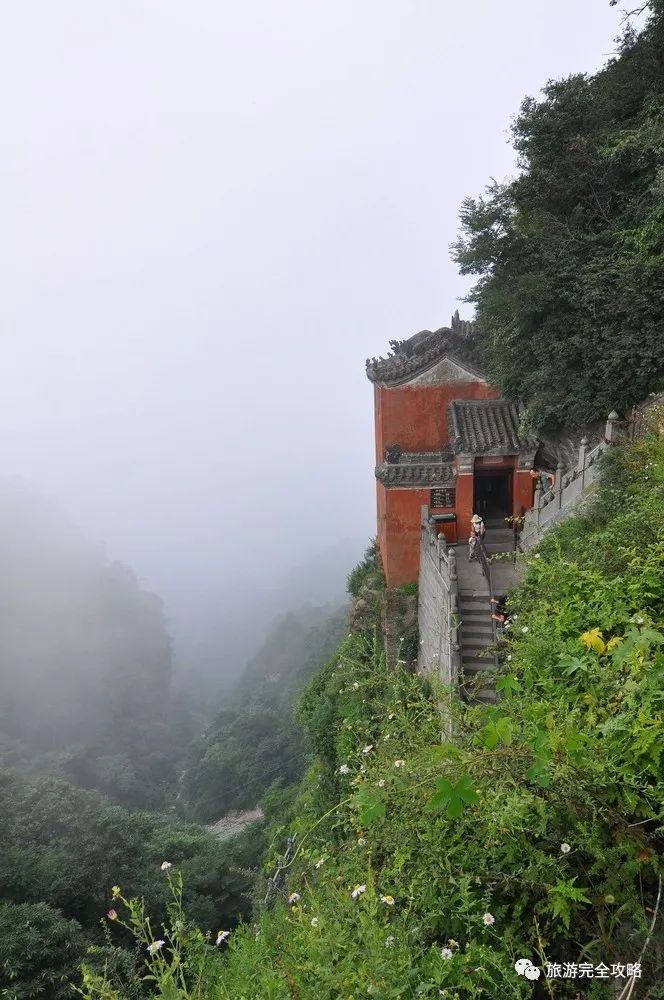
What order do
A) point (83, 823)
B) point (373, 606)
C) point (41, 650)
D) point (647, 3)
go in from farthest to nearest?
point (41, 650) < point (83, 823) < point (373, 606) < point (647, 3)

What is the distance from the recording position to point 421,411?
12070mm

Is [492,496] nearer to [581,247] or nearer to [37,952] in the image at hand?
[581,247]

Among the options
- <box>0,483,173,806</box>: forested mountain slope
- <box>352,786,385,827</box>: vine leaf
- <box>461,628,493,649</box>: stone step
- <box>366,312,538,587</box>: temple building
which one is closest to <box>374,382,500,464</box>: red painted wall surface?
<box>366,312,538,587</box>: temple building

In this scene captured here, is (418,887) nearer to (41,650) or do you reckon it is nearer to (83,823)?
(83,823)

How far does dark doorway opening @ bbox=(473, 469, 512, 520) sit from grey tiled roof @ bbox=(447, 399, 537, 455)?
145 centimetres

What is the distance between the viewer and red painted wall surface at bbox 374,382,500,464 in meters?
12.0

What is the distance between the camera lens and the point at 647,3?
704cm

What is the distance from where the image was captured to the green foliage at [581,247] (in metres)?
7.56

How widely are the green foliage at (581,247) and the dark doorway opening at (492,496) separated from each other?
10.7ft

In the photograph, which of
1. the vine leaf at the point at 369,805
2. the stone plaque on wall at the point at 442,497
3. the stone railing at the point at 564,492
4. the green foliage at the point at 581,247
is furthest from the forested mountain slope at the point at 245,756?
the vine leaf at the point at 369,805

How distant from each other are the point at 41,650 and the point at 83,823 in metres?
40.9

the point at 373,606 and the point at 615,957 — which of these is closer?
the point at 615,957

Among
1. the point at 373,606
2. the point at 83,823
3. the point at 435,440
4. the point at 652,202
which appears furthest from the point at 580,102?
the point at 83,823

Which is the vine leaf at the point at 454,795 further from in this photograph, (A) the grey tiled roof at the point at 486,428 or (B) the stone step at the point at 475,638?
(A) the grey tiled roof at the point at 486,428
